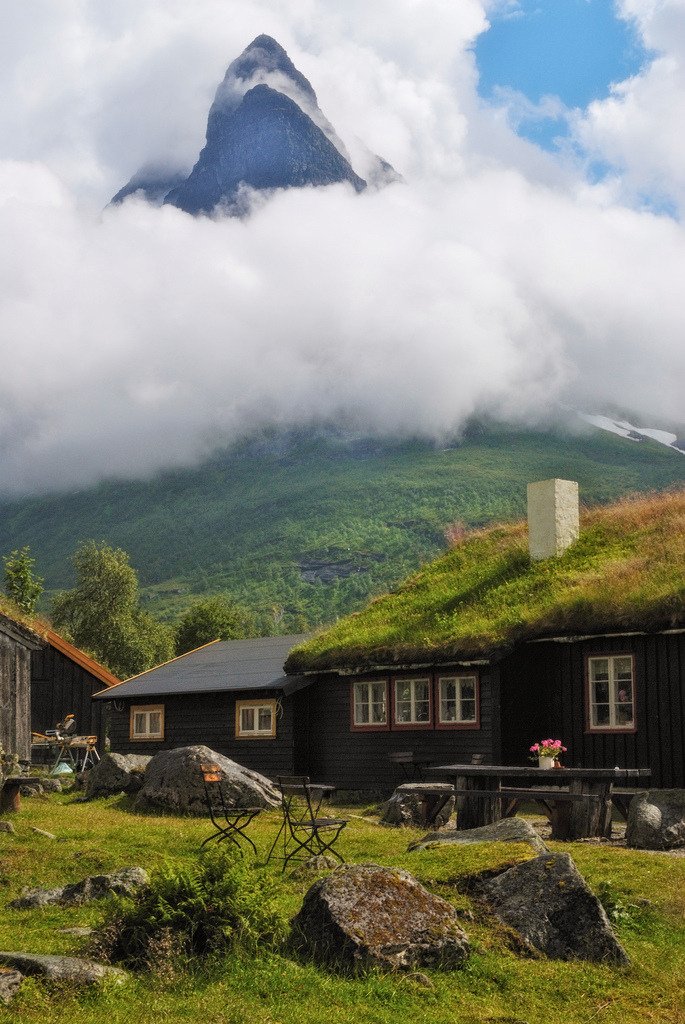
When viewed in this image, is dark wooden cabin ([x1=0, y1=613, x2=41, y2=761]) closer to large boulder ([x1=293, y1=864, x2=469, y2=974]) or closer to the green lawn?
the green lawn

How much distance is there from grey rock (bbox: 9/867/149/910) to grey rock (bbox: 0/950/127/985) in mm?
2603

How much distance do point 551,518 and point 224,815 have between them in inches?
539

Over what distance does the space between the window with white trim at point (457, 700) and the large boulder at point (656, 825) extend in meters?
8.55

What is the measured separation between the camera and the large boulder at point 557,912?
954 cm

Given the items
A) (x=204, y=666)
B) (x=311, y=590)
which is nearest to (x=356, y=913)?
(x=204, y=666)

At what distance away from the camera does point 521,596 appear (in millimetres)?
25516

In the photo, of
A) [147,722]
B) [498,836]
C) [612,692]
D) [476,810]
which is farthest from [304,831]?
[147,722]

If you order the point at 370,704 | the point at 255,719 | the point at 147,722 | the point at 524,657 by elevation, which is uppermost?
the point at 524,657

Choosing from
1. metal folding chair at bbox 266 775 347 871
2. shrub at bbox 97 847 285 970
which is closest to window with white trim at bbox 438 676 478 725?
metal folding chair at bbox 266 775 347 871

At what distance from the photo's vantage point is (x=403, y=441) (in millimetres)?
194125

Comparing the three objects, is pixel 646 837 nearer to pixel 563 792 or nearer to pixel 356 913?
pixel 563 792

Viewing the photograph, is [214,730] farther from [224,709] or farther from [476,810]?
[476,810]

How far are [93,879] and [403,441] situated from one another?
184 m

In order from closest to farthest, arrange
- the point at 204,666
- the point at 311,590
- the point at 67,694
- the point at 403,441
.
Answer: the point at 204,666, the point at 67,694, the point at 311,590, the point at 403,441
